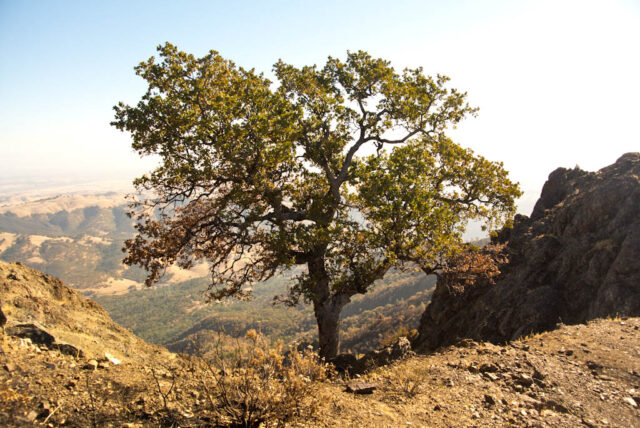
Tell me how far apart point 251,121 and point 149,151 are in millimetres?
4066

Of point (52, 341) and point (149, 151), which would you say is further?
point (149, 151)

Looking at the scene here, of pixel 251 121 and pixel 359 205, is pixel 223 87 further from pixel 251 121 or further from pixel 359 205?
pixel 359 205

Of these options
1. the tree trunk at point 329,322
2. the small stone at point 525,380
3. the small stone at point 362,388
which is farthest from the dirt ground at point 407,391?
the tree trunk at point 329,322

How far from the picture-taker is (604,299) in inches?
529

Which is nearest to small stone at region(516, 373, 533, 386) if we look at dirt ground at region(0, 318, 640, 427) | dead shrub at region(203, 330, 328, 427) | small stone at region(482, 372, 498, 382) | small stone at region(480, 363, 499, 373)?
dirt ground at region(0, 318, 640, 427)

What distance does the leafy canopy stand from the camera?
1150cm

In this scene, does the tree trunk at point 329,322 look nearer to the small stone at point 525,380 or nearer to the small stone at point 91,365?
the small stone at point 525,380

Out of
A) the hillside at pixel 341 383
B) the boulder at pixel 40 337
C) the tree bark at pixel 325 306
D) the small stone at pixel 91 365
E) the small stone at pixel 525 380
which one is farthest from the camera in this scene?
the tree bark at pixel 325 306

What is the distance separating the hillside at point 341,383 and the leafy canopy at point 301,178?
3248mm

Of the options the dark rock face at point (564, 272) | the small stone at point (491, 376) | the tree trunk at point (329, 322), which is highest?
the dark rock face at point (564, 272)

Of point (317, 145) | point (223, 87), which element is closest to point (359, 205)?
point (317, 145)

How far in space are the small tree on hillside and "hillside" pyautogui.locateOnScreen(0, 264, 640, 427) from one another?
3299 mm

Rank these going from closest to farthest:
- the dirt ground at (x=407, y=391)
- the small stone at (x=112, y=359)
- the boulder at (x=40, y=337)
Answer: the dirt ground at (x=407, y=391) → the boulder at (x=40, y=337) → the small stone at (x=112, y=359)

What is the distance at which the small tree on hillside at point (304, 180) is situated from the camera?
453 inches
